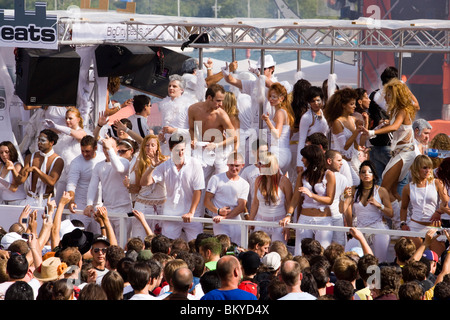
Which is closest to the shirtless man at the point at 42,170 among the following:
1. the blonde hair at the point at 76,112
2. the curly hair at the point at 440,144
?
the blonde hair at the point at 76,112

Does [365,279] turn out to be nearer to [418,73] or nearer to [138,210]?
[138,210]

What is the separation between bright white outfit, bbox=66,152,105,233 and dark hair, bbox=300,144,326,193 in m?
2.33

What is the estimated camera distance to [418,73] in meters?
29.7

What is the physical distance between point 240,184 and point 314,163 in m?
0.83

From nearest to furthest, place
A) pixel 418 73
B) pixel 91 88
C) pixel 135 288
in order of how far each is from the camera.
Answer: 1. pixel 135 288
2. pixel 91 88
3. pixel 418 73

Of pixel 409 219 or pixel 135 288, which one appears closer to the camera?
pixel 135 288

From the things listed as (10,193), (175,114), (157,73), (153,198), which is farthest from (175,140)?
(157,73)

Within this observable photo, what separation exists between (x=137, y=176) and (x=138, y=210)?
430mm

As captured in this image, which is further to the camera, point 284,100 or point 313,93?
point 284,100

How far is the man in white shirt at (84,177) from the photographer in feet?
31.8

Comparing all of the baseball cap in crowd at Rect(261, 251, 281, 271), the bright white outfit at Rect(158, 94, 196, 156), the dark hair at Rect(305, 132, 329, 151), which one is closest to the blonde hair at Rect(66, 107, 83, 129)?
the bright white outfit at Rect(158, 94, 196, 156)

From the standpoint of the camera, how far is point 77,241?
800 centimetres

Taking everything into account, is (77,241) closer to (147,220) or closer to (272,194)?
(147,220)
